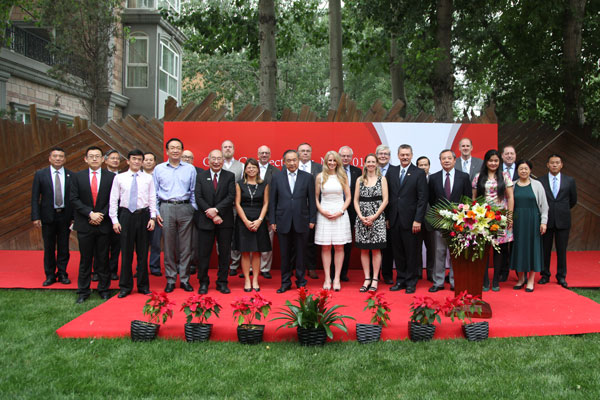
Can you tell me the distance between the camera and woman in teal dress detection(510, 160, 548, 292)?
6.21 meters

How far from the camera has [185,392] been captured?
11.3ft

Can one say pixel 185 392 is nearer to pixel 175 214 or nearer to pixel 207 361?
pixel 207 361

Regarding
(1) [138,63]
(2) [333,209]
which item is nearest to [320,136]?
(2) [333,209]

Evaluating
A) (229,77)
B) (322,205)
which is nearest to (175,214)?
(322,205)

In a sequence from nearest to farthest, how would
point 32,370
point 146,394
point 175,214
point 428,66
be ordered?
point 146,394, point 32,370, point 175,214, point 428,66

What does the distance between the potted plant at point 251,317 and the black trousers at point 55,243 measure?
3339 millimetres

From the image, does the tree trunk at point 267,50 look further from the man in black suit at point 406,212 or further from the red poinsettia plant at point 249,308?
the red poinsettia plant at point 249,308

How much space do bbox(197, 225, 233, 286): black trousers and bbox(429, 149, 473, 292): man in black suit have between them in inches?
95.6

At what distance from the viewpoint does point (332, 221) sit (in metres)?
6.17

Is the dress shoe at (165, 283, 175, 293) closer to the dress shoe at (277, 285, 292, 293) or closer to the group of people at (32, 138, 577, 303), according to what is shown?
the group of people at (32, 138, 577, 303)

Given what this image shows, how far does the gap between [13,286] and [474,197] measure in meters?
5.75

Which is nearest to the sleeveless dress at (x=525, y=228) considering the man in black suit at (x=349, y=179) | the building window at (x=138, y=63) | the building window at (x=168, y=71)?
the man in black suit at (x=349, y=179)

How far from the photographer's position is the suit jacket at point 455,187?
19.9 feet

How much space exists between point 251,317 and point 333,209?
6.66 ft
